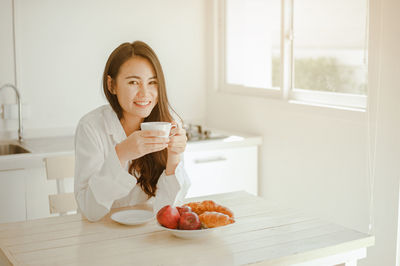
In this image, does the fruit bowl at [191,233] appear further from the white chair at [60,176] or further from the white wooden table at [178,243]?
the white chair at [60,176]

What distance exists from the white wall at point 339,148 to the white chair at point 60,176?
129 centimetres

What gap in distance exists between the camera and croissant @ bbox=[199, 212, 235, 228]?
59.1 inches

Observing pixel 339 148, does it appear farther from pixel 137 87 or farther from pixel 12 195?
pixel 12 195

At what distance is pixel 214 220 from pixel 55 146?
1.59m

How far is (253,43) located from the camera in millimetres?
3420

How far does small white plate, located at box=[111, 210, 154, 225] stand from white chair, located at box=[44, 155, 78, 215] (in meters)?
0.50

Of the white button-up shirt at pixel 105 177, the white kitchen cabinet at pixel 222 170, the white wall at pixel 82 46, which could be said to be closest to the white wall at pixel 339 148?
the white kitchen cabinet at pixel 222 170

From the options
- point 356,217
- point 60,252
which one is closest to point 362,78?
point 356,217

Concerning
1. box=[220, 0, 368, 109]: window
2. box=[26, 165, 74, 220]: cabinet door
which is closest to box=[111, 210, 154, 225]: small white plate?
box=[26, 165, 74, 220]: cabinet door

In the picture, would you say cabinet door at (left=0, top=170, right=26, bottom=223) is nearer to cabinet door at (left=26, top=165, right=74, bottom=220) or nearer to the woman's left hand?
cabinet door at (left=26, top=165, right=74, bottom=220)

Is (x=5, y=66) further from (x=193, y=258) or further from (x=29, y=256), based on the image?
(x=193, y=258)

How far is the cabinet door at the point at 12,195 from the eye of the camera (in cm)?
251

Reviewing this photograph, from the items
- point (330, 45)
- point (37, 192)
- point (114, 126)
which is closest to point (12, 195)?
point (37, 192)

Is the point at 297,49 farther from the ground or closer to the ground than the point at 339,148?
farther from the ground
